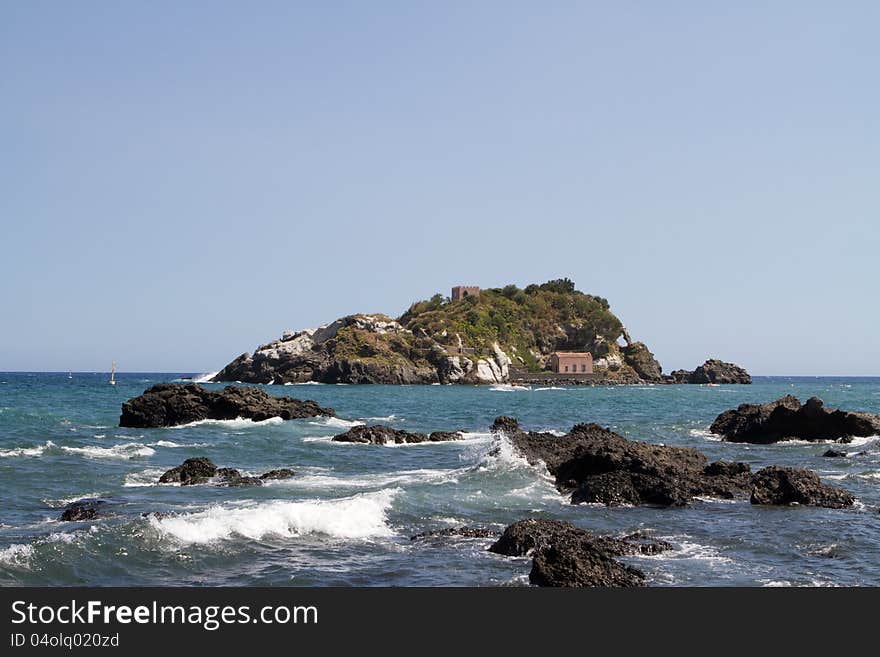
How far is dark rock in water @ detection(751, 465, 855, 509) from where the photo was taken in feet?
71.7

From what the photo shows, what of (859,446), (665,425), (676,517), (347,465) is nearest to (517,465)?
(347,465)

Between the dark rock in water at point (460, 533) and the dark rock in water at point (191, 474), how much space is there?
436 inches

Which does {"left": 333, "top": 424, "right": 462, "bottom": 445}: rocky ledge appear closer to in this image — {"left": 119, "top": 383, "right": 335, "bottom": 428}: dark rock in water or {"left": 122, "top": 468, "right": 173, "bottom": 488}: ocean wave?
{"left": 122, "top": 468, "right": 173, "bottom": 488}: ocean wave

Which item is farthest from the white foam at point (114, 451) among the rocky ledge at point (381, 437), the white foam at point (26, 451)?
the rocky ledge at point (381, 437)

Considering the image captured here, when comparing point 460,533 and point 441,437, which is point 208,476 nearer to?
point 460,533

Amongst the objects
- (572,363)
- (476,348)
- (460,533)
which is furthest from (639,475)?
(572,363)

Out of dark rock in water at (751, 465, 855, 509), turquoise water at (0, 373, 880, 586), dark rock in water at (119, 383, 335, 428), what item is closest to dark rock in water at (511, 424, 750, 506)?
turquoise water at (0, 373, 880, 586)

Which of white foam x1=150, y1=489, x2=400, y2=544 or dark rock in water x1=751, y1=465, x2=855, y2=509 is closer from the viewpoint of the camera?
white foam x1=150, y1=489, x2=400, y2=544

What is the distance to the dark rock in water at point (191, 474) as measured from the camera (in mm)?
26000

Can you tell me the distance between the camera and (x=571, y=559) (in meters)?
13.1

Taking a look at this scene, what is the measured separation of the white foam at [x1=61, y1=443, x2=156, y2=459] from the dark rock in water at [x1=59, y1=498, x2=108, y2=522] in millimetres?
12636

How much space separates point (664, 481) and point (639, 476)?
73 cm

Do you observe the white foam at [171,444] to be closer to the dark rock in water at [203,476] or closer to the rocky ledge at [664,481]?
the dark rock in water at [203,476]
